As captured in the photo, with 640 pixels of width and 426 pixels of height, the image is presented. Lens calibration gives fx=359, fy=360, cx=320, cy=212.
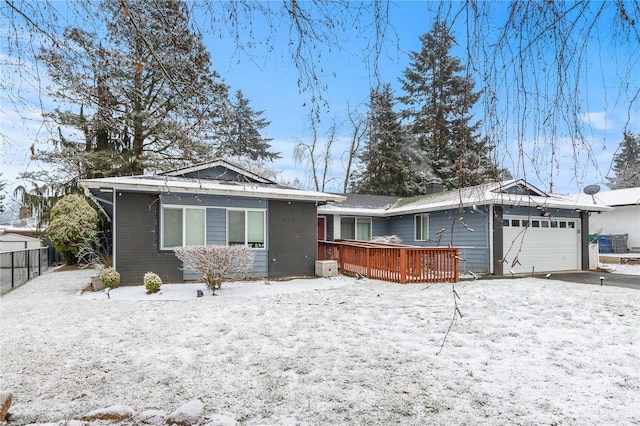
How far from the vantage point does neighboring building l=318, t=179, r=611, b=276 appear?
12.5 meters

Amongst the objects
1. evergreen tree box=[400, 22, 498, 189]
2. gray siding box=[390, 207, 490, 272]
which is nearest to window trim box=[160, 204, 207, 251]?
gray siding box=[390, 207, 490, 272]

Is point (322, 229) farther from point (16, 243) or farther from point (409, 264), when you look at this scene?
point (16, 243)

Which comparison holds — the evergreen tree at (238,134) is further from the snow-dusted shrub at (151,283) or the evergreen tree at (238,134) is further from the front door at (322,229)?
the front door at (322,229)

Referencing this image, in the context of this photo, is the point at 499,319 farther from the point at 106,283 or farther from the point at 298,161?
the point at 106,283

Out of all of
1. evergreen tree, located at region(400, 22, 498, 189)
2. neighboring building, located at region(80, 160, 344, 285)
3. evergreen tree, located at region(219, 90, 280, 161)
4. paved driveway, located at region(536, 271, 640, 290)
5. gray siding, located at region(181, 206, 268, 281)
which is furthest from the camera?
gray siding, located at region(181, 206, 268, 281)

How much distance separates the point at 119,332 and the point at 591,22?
6098 mm

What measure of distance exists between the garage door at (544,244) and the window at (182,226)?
10.2 m

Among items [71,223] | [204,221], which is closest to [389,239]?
[204,221]

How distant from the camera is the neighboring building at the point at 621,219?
1980 centimetres

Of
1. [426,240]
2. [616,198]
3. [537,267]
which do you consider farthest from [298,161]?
[616,198]

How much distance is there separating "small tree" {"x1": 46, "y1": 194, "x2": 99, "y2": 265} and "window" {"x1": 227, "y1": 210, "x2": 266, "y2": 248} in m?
6.96

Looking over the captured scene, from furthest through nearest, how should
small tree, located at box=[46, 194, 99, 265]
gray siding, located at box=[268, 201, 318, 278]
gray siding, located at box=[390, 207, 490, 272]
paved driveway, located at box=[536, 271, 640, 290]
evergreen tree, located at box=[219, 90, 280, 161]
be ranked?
1. small tree, located at box=[46, 194, 99, 265]
2. gray siding, located at box=[390, 207, 490, 272]
3. gray siding, located at box=[268, 201, 318, 278]
4. paved driveway, located at box=[536, 271, 640, 290]
5. evergreen tree, located at box=[219, 90, 280, 161]

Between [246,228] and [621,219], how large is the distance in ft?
71.9

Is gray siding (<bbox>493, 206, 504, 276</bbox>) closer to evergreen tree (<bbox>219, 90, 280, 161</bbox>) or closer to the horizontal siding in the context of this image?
the horizontal siding
